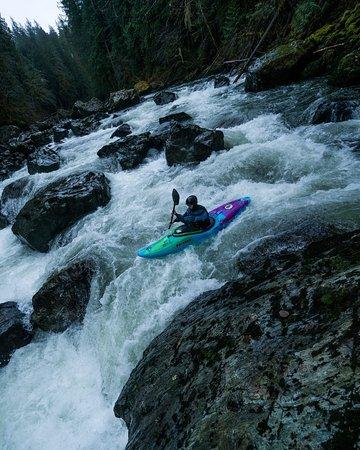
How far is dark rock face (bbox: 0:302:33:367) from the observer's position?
5.92 meters

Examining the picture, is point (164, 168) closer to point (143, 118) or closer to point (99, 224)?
point (99, 224)

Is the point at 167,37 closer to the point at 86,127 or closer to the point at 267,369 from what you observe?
the point at 86,127

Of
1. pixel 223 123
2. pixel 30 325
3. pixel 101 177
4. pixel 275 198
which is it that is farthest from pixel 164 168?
pixel 30 325

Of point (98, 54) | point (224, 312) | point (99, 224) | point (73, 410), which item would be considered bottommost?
point (73, 410)

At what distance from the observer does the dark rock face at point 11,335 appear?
5.92 metres

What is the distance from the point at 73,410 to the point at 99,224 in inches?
174

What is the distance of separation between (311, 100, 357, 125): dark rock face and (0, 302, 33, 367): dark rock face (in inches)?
323

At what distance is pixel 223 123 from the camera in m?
11.1

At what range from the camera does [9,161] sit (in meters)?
18.6

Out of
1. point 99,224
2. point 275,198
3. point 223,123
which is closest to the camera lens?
point 275,198

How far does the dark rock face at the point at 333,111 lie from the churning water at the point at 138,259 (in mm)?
301

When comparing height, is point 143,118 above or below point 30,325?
above

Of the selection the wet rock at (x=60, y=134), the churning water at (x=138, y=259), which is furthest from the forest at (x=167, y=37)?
the wet rock at (x=60, y=134)

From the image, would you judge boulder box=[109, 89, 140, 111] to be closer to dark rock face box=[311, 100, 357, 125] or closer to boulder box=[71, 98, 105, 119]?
boulder box=[71, 98, 105, 119]
